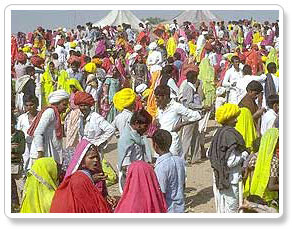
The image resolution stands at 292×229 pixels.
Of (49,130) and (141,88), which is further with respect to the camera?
(141,88)

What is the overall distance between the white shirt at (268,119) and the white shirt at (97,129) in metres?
1.14

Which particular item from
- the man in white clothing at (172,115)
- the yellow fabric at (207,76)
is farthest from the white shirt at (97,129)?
the yellow fabric at (207,76)

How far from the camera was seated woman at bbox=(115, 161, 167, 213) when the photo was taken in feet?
19.0

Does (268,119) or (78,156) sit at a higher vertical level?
(268,119)

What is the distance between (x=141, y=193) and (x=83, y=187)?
0.45 metres

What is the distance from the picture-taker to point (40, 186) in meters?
5.81

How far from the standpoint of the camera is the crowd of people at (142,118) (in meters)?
5.88

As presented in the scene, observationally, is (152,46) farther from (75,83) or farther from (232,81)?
(75,83)

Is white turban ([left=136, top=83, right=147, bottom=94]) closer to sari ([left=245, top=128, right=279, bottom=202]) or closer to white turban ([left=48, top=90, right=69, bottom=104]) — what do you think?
white turban ([left=48, top=90, right=69, bottom=104])

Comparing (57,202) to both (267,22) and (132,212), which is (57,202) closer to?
(132,212)

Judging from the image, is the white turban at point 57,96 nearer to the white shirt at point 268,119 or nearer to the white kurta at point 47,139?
the white kurta at point 47,139

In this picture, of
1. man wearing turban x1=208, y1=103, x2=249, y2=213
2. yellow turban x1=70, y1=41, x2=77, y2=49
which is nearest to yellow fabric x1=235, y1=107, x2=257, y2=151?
man wearing turban x1=208, y1=103, x2=249, y2=213

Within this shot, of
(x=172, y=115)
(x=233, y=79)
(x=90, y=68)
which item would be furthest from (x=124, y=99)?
(x=233, y=79)
